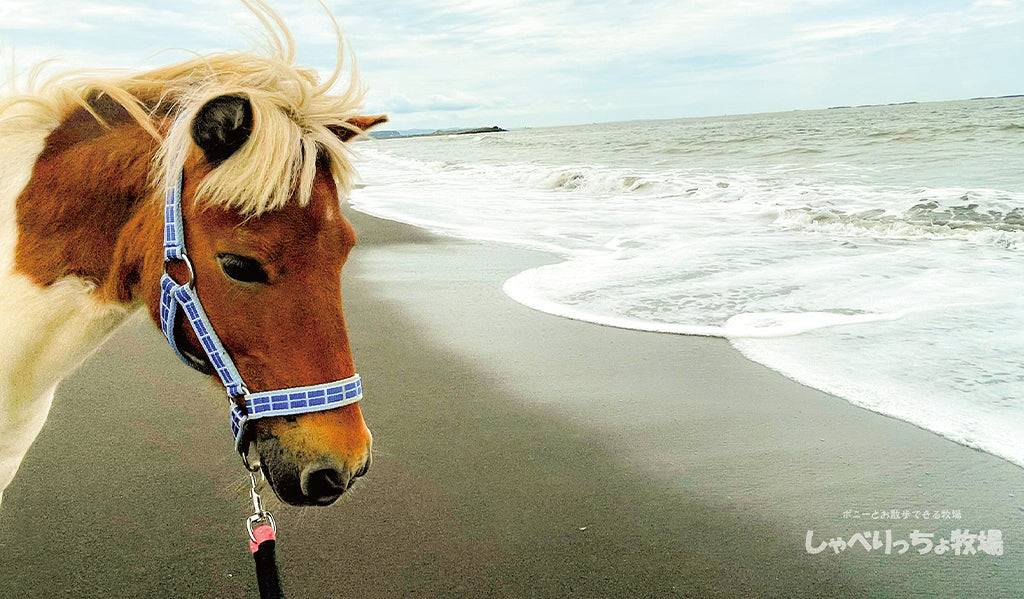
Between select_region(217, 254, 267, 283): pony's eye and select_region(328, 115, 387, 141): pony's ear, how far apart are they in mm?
414

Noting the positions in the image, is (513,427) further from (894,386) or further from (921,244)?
(921,244)

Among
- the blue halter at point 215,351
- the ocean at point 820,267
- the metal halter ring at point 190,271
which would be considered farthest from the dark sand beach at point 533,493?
the ocean at point 820,267

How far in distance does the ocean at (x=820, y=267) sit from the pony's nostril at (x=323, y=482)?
118 inches

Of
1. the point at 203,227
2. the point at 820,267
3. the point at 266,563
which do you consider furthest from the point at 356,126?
the point at 820,267

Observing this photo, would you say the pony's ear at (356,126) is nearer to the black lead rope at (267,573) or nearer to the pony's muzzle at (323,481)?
the pony's muzzle at (323,481)

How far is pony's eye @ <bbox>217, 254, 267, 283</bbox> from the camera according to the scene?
1.34m

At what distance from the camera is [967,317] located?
4676 millimetres

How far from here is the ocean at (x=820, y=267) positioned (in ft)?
12.4

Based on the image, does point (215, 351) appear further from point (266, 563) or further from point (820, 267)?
point (820, 267)

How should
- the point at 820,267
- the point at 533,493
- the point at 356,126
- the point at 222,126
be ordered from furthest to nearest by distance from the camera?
the point at 820,267 < the point at 533,493 < the point at 356,126 < the point at 222,126

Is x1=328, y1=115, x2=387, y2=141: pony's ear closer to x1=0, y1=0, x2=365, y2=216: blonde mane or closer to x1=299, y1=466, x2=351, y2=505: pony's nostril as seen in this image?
x1=0, y1=0, x2=365, y2=216: blonde mane

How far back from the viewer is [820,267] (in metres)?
6.54

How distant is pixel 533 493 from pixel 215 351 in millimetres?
1712

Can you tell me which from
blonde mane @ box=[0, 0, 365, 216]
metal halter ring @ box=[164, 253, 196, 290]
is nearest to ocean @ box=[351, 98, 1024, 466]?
blonde mane @ box=[0, 0, 365, 216]
